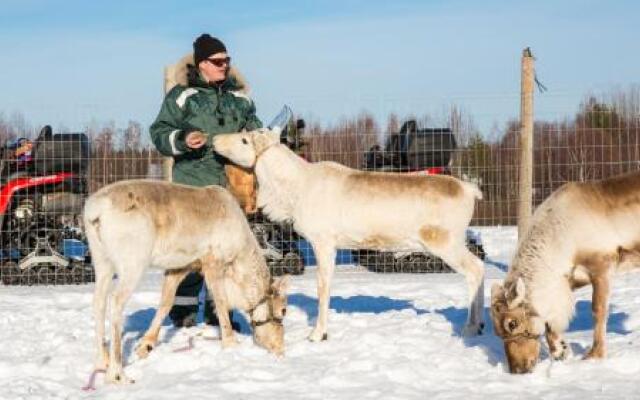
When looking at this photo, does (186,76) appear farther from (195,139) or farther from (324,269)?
(324,269)

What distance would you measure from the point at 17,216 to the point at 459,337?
21.2ft

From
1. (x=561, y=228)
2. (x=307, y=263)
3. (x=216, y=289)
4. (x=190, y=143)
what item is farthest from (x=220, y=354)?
(x=307, y=263)

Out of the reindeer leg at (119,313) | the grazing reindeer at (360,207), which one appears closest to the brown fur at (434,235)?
the grazing reindeer at (360,207)

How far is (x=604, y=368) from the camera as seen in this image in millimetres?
6781

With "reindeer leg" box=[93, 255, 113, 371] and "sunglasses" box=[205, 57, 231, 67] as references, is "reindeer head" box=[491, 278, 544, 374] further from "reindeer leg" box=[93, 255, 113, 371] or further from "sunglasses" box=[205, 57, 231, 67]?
"sunglasses" box=[205, 57, 231, 67]

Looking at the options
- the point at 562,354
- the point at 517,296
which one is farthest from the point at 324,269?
the point at 562,354

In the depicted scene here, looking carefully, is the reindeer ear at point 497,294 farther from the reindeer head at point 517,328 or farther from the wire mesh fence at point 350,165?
the wire mesh fence at point 350,165

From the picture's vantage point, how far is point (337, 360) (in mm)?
7289

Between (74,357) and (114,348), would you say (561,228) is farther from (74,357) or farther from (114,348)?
(74,357)

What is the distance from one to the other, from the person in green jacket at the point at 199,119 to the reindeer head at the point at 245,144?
0.53 feet

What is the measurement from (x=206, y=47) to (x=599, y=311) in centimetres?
393

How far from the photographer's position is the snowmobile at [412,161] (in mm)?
12805

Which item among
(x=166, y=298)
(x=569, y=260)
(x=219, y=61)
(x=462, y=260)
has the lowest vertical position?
(x=166, y=298)

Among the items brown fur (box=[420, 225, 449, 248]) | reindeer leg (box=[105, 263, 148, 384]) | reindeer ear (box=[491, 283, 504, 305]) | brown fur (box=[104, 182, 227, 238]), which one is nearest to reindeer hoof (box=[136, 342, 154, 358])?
reindeer leg (box=[105, 263, 148, 384])
